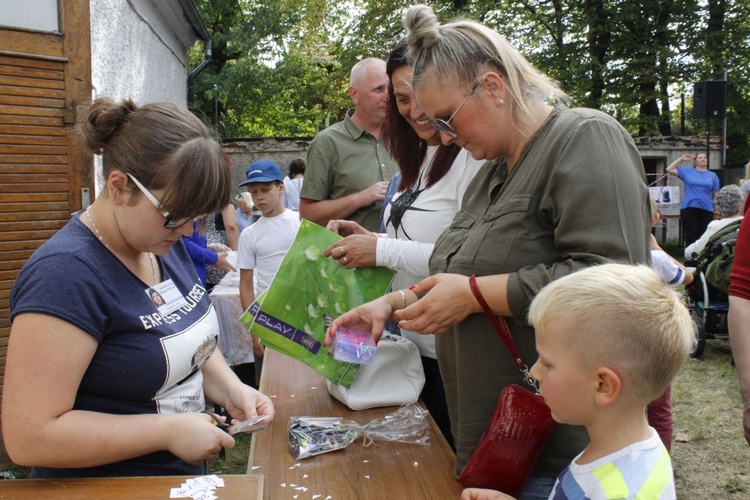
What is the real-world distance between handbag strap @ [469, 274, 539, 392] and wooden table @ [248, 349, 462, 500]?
1.32 ft

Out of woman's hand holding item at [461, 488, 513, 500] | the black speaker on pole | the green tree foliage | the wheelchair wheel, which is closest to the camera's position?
woman's hand holding item at [461, 488, 513, 500]

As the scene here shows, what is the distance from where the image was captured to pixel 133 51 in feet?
19.8

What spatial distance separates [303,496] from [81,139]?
1.14 m

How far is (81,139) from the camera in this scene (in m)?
1.67

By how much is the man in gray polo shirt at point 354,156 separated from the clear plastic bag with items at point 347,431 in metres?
1.59

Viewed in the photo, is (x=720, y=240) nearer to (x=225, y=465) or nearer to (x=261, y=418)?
(x=225, y=465)

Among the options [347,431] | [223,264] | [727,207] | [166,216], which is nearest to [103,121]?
[166,216]

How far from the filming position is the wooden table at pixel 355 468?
1685 mm

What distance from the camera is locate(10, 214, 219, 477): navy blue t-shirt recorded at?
138 cm

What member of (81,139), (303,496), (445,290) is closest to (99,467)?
(303,496)

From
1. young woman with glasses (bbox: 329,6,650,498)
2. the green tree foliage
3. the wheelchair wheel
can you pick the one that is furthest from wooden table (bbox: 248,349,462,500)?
the green tree foliage

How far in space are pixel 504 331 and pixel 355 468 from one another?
66 centimetres

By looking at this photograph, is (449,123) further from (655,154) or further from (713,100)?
(655,154)

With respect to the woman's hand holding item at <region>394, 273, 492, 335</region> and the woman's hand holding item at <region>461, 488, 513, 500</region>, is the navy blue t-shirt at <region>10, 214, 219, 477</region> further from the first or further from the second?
the woman's hand holding item at <region>461, 488, 513, 500</region>
